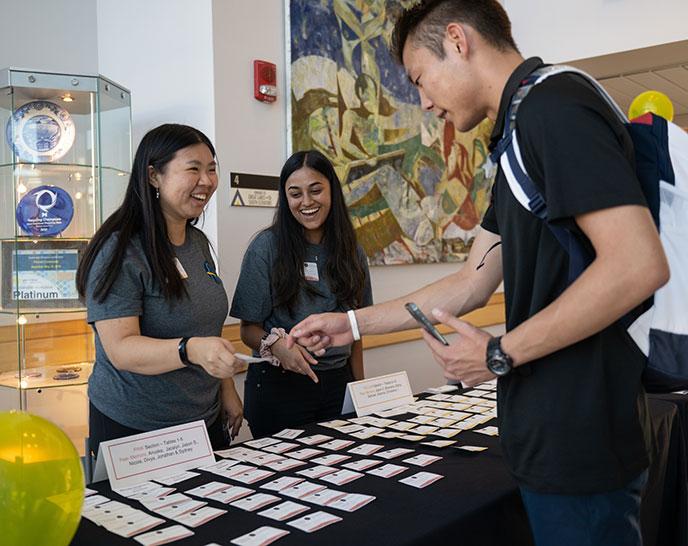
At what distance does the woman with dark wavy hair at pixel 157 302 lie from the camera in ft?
5.88

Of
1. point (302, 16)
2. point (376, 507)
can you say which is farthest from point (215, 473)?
point (302, 16)

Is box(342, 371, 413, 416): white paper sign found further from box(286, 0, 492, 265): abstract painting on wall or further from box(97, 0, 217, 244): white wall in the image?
box(286, 0, 492, 265): abstract painting on wall

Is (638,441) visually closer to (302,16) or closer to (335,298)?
(335,298)

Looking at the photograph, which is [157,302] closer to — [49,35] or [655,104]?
[49,35]

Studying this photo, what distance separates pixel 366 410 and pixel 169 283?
785 millimetres

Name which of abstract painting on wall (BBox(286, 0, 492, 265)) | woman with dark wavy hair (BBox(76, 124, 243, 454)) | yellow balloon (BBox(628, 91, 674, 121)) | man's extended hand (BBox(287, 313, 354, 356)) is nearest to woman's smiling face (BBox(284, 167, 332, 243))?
woman with dark wavy hair (BBox(76, 124, 243, 454))

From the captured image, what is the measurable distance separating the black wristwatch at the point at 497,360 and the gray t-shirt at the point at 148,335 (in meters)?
1.08

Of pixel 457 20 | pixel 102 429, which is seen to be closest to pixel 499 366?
pixel 457 20

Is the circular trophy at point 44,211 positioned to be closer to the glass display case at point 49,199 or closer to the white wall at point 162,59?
the glass display case at point 49,199

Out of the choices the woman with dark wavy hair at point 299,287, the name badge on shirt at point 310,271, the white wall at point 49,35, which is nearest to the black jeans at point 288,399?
the woman with dark wavy hair at point 299,287

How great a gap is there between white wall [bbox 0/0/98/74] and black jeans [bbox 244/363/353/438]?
1.88 metres

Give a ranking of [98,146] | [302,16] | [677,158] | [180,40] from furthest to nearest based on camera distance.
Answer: [302,16]
[180,40]
[98,146]
[677,158]

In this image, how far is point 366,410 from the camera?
2240mm

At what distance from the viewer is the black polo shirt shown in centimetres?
100
